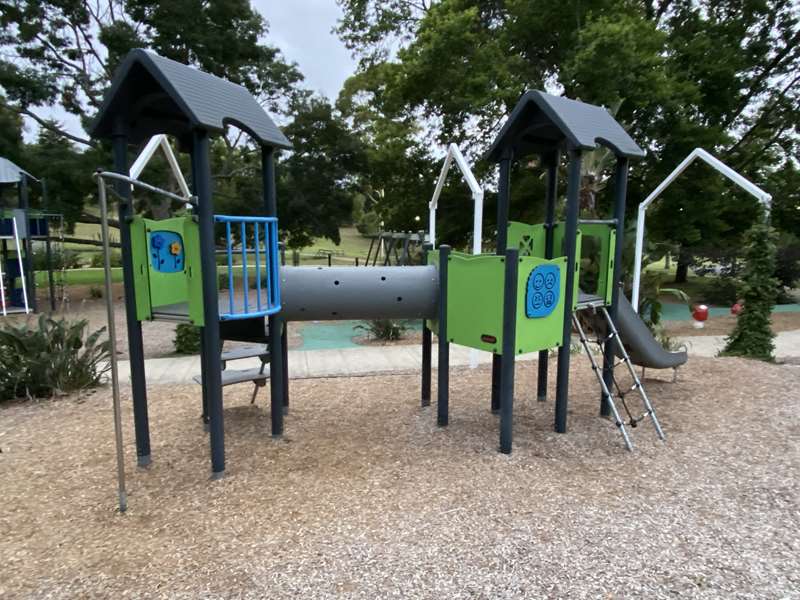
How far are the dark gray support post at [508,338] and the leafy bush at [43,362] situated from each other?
4.13m

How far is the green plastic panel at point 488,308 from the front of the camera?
12.5ft

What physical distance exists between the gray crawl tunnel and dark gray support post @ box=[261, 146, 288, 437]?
0.52 feet

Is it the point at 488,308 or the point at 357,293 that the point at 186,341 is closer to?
the point at 357,293

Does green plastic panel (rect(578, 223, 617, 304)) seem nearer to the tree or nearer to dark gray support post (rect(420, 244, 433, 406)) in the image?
dark gray support post (rect(420, 244, 433, 406))

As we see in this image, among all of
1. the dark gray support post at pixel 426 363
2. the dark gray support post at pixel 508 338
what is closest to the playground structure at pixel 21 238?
the dark gray support post at pixel 426 363

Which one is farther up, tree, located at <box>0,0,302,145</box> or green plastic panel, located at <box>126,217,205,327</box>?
tree, located at <box>0,0,302,145</box>

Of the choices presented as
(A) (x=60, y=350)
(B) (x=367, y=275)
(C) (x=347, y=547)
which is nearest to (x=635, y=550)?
(C) (x=347, y=547)

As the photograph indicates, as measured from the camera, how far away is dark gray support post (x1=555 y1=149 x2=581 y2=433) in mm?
3787

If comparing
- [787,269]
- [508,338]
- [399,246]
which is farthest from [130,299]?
[787,269]

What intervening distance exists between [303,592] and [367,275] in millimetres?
2381

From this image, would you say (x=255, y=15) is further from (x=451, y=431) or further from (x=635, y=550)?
(x=635, y=550)

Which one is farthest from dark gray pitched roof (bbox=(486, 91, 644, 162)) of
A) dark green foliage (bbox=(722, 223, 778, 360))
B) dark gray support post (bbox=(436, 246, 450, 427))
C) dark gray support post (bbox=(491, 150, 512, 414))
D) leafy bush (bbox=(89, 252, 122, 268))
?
leafy bush (bbox=(89, 252, 122, 268))

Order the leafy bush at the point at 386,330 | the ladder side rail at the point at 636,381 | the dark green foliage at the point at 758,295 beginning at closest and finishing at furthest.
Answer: the ladder side rail at the point at 636,381 < the dark green foliage at the point at 758,295 < the leafy bush at the point at 386,330

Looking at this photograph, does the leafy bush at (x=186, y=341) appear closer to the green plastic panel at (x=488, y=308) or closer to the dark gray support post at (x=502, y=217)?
the dark gray support post at (x=502, y=217)
